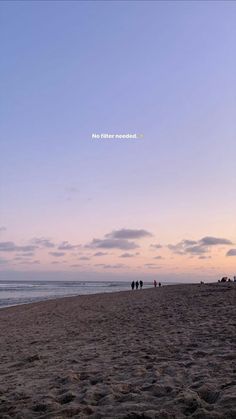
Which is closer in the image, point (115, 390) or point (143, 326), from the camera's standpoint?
point (115, 390)

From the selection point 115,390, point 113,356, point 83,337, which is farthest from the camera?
point 83,337

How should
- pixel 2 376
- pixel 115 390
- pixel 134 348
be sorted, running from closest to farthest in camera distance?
pixel 115 390
pixel 2 376
pixel 134 348

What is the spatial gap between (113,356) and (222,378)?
3463 millimetres

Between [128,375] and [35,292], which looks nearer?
[128,375]

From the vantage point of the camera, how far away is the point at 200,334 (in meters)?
11.5

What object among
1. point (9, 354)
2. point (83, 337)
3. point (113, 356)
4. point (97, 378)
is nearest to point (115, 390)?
point (97, 378)

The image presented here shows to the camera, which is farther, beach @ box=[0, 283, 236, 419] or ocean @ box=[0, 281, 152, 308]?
ocean @ box=[0, 281, 152, 308]

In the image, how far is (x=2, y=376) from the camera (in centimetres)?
905

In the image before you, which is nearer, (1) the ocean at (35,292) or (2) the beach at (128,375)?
(2) the beach at (128,375)

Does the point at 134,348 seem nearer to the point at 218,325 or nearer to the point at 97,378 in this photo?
the point at 97,378

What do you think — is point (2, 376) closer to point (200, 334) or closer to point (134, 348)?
point (134, 348)

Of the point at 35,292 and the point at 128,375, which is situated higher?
the point at 35,292

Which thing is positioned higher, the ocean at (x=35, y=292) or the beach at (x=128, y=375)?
the ocean at (x=35, y=292)

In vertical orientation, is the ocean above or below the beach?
above
